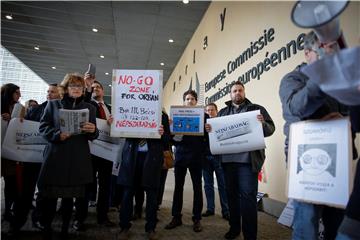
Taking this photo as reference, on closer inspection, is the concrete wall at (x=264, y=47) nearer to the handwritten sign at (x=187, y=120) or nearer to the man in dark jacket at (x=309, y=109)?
the handwritten sign at (x=187, y=120)

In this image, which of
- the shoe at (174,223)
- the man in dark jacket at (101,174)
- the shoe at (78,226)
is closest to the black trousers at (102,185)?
the man in dark jacket at (101,174)

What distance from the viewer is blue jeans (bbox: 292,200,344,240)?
1.33 m

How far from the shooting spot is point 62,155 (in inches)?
93.5

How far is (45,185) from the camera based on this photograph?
7.63 feet

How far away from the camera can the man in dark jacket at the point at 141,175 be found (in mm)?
2631

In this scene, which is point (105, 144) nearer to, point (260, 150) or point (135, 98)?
point (135, 98)

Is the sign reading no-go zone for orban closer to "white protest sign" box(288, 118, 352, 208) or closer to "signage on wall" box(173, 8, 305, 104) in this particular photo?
"white protest sign" box(288, 118, 352, 208)

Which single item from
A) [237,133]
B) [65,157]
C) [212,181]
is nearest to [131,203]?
[65,157]

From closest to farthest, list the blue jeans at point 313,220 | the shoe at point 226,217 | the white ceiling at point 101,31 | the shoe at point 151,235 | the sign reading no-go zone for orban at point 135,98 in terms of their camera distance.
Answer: the blue jeans at point 313,220 → the shoe at point 151,235 → the sign reading no-go zone for orban at point 135,98 → the shoe at point 226,217 → the white ceiling at point 101,31

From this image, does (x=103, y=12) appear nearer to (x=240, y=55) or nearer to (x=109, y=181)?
(x=240, y=55)

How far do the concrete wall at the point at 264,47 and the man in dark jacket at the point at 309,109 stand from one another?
64.8 inches

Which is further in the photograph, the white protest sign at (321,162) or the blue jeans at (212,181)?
the blue jeans at (212,181)

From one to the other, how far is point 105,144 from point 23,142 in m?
0.77

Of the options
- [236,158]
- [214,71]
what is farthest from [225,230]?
[214,71]
